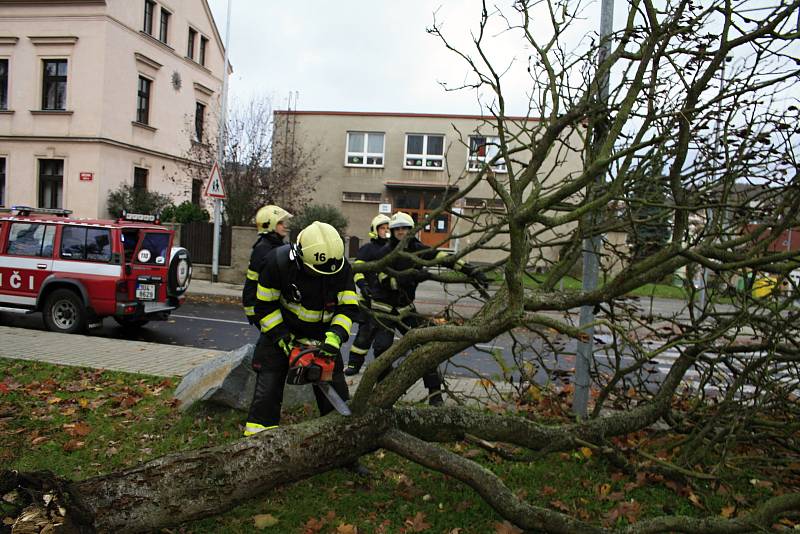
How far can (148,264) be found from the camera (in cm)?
975

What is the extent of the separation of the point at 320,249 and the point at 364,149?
2751 centimetres

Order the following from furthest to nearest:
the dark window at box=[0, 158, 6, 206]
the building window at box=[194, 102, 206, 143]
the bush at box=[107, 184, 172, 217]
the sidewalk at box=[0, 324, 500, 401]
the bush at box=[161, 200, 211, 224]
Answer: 1. the building window at box=[194, 102, 206, 143]
2. the dark window at box=[0, 158, 6, 206]
3. the bush at box=[107, 184, 172, 217]
4. the bush at box=[161, 200, 211, 224]
5. the sidewalk at box=[0, 324, 500, 401]

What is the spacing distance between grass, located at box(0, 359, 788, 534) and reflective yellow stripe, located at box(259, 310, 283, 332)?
3.45 ft

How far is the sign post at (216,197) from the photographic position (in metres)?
15.9

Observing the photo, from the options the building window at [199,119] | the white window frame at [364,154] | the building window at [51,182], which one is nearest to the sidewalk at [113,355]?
the building window at [51,182]

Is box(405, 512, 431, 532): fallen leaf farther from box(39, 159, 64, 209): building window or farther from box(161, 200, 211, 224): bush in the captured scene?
box(39, 159, 64, 209): building window

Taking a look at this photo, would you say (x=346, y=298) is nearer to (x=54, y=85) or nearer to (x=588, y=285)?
(x=588, y=285)

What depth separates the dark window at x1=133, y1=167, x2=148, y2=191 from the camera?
25223 millimetres

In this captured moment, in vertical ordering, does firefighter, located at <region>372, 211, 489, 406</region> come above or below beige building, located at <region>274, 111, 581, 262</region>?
below

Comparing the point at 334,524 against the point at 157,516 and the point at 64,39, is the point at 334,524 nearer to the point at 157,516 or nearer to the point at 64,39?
the point at 157,516

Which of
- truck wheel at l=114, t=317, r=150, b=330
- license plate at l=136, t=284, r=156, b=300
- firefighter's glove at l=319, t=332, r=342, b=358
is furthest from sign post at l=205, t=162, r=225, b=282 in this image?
firefighter's glove at l=319, t=332, r=342, b=358

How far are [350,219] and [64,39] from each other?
14.1 m

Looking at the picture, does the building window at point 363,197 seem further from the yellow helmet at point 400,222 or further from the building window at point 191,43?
the yellow helmet at point 400,222

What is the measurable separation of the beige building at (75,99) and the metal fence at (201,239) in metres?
4.28
